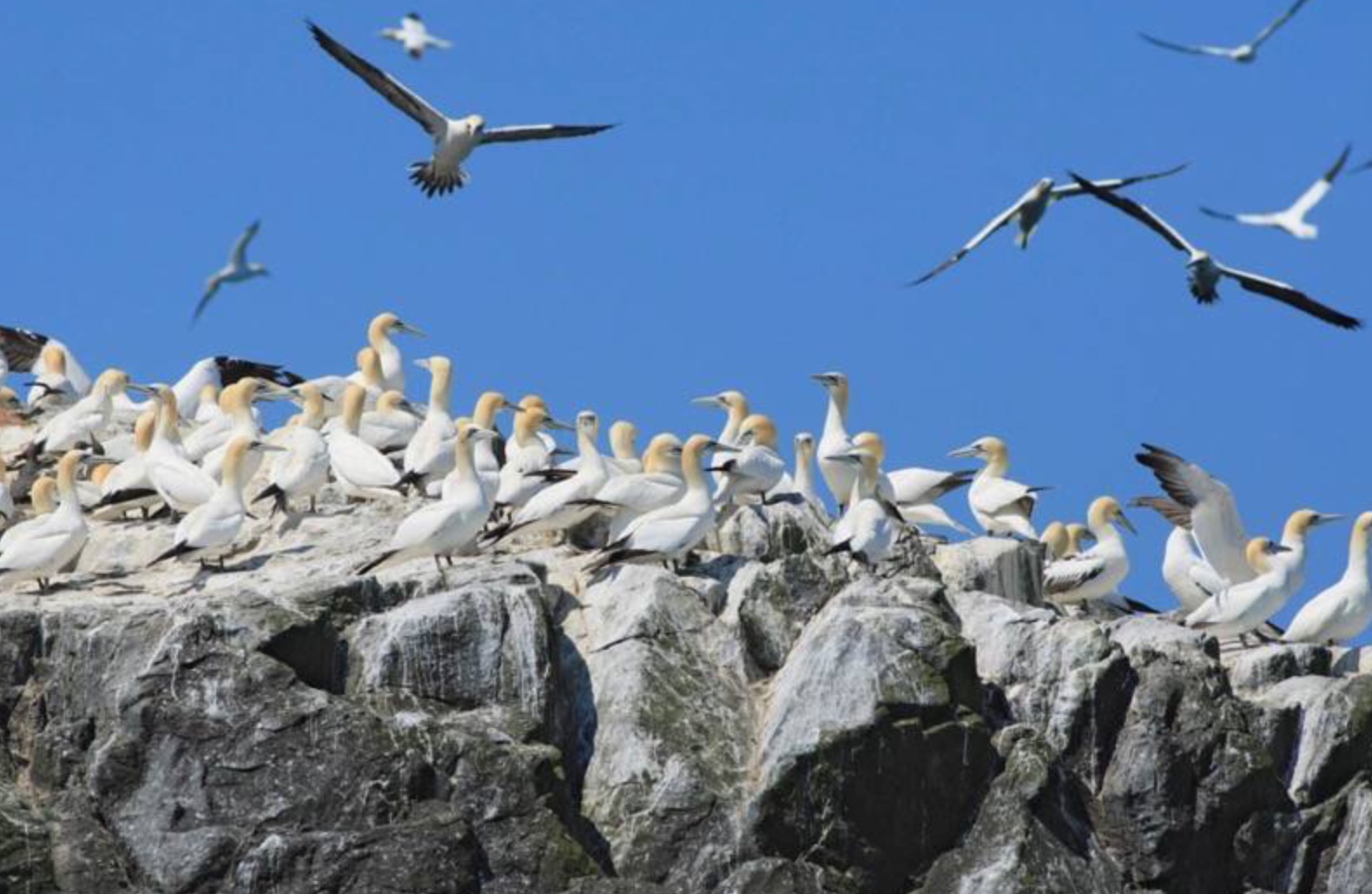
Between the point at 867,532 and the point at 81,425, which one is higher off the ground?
the point at 81,425

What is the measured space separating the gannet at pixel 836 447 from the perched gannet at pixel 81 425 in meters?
4.54

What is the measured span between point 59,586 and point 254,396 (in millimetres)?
4184

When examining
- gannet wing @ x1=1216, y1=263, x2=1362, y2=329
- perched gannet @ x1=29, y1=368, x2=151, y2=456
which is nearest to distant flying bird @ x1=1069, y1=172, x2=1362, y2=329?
gannet wing @ x1=1216, y1=263, x2=1362, y2=329

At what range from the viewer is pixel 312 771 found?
22812mm

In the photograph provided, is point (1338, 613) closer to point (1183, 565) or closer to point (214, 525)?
point (1183, 565)

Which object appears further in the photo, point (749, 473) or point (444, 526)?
point (749, 473)

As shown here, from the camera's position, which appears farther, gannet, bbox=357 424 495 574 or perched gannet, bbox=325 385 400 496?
perched gannet, bbox=325 385 400 496

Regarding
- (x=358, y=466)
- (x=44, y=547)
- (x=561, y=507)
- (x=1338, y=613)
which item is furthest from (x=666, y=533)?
(x=1338, y=613)

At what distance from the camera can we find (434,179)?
27.5 m

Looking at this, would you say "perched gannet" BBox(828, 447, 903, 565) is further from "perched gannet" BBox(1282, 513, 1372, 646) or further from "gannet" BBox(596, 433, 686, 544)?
"perched gannet" BBox(1282, 513, 1372, 646)

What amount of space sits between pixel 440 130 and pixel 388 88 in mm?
445

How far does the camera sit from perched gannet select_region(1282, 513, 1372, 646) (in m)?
27.2

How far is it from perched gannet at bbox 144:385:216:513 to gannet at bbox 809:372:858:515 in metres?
4.04

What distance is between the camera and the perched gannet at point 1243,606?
1056 inches
